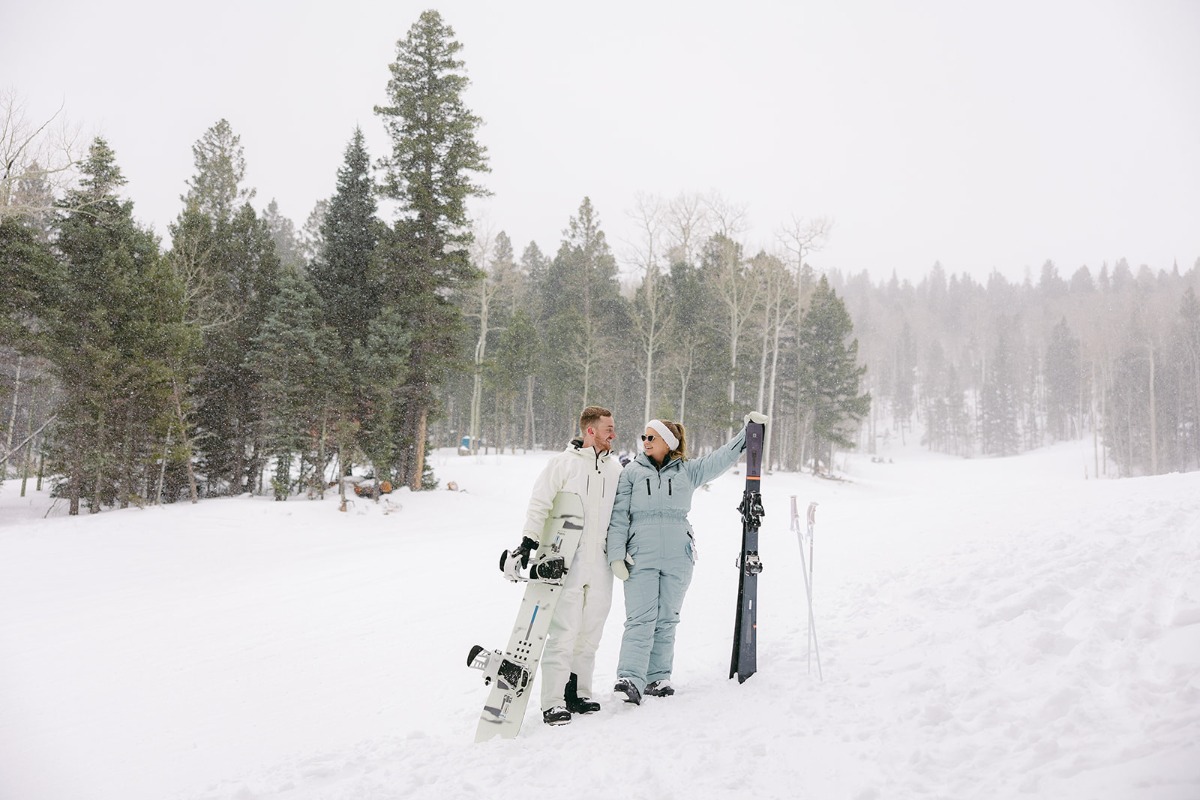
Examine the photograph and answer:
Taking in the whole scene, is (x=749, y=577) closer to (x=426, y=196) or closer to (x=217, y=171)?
(x=426, y=196)

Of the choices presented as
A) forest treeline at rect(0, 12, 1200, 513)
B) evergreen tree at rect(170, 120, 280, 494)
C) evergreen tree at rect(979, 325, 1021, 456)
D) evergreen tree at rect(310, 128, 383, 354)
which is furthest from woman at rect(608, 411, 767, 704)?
evergreen tree at rect(979, 325, 1021, 456)

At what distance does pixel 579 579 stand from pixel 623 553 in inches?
15.3

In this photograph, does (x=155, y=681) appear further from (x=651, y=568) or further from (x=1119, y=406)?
(x=1119, y=406)

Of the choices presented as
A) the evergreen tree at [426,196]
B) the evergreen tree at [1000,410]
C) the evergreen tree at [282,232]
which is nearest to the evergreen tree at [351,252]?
the evergreen tree at [426,196]

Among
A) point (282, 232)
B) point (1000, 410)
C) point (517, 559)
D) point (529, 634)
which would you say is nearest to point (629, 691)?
point (529, 634)

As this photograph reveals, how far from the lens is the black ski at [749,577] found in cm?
483

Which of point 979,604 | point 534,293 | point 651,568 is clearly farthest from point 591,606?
point 534,293

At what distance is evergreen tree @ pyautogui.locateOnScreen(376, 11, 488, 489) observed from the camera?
19391mm

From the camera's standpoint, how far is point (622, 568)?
4.52 m

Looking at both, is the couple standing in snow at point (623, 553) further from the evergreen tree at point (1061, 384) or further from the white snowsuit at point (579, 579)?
the evergreen tree at point (1061, 384)

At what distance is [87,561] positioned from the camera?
435 inches

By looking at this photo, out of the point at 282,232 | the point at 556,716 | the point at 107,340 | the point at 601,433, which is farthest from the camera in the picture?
the point at 282,232

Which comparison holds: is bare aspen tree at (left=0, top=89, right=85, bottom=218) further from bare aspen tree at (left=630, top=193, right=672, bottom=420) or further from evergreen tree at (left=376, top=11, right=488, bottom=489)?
bare aspen tree at (left=630, top=193, right=672, bottom=420)

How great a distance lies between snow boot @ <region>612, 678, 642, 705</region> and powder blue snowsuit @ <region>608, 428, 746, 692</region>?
6 cm
